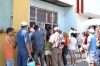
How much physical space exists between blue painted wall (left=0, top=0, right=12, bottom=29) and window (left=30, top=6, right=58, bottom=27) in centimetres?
417

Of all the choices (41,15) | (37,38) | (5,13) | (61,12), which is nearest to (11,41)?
(37,38)

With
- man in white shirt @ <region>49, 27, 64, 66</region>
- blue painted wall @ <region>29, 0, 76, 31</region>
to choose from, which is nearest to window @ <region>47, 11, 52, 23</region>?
blue painted wall @ <region>29, 0, 76, 31</region>

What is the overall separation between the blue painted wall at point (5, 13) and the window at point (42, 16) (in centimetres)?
417

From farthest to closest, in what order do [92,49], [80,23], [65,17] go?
[80,23] → [65,17] → [92,49]

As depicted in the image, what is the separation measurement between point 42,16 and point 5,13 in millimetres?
5422

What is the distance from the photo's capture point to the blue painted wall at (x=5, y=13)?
20.9 ft

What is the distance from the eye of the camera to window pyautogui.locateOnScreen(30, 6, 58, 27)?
10.9 meters

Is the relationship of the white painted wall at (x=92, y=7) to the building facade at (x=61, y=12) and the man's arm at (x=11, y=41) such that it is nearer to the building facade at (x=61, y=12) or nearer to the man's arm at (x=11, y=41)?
the building facade at (x=61, y=12)

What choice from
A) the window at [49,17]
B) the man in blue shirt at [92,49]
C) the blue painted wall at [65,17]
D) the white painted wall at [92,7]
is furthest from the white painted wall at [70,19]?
the man in blue shirt at [92,49]

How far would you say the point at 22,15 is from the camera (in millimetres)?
6906

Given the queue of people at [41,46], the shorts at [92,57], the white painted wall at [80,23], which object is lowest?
the shorts at [92,57]

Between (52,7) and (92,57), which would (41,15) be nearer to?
(52,7)

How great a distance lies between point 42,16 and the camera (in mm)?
11758

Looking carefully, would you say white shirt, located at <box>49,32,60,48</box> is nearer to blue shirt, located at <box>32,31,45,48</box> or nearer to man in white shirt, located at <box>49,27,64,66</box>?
man in white shirt, located at <box>49,27,64,66</box>
